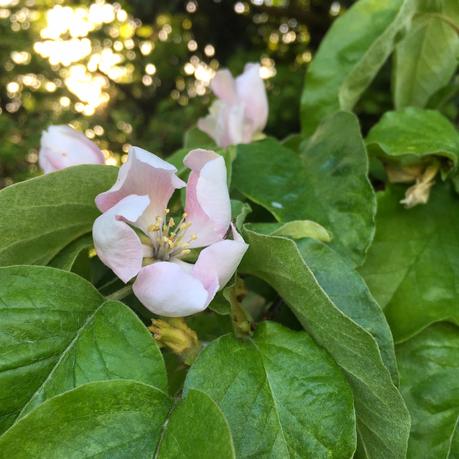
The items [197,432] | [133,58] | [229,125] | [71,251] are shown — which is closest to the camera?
[197,432]

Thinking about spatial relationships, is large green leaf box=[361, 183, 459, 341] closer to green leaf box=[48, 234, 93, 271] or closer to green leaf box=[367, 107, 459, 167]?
green leaf box=[367, 107, 459, 167]

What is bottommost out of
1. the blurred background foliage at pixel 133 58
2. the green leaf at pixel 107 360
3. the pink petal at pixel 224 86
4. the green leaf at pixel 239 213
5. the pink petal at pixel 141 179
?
the blurred background foliage at pixel 133 58

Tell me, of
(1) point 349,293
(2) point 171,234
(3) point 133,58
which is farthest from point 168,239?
(3) point 133,58

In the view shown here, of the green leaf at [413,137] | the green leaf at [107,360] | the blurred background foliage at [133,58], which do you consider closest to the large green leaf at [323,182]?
the green leaf at [413,137]

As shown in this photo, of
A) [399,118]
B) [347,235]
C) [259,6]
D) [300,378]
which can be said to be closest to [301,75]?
[259,6]

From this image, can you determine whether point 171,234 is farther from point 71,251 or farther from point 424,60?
point 424,60

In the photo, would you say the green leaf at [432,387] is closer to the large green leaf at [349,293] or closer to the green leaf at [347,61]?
the large green leaf at [349,293]
